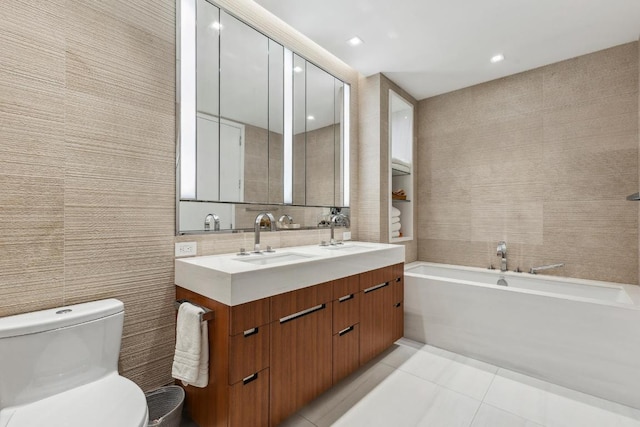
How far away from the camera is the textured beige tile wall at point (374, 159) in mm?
2916

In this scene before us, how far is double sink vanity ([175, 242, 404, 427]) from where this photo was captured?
4.48ft

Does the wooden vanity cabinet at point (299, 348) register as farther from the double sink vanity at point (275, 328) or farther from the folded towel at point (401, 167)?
the folded towel at point (401, 167)

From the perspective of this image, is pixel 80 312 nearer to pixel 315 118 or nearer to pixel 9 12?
pixel 9 12

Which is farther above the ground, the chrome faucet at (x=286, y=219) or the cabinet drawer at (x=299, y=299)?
the chrome faucet at (x=286, y=219)

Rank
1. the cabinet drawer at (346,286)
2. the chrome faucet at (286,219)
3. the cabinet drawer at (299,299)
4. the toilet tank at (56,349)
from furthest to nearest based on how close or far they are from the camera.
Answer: the chrome faucet at (286,219), the cabinet drawer at (346,286), the cabinet drawer at (299,299), the toilet tank at (56,349)

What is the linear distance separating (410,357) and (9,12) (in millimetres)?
3034

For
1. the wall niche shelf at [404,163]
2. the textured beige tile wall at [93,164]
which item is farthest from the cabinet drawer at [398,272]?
the textured beige tile wall at [93,164]

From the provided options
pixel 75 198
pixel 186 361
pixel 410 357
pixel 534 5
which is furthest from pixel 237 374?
pixel 534 5

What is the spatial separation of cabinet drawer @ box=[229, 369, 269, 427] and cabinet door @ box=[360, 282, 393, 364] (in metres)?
0.84

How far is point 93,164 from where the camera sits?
145 centimetres

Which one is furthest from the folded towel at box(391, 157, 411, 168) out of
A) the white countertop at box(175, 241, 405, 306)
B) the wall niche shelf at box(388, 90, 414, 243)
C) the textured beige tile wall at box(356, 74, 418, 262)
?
the white countertop at box(175, 241, 405, 306)

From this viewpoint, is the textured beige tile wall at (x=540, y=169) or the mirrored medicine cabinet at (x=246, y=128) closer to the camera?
the mirrored medicine cabinet at (x=246, y=128)

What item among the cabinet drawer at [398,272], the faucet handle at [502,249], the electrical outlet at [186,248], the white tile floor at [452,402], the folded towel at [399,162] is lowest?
the white tile floor at [452,402]

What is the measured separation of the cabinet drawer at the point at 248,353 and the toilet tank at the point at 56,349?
1.81 ft
